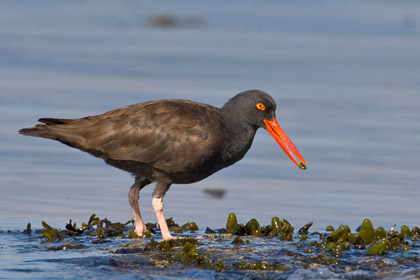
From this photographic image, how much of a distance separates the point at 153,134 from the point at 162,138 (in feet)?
0.31

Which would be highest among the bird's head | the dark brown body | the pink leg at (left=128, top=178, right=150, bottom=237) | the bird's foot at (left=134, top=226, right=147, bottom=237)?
the bird's head

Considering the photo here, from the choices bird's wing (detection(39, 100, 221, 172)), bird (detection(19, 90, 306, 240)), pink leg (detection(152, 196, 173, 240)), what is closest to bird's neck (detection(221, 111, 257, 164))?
bird (detection(19, 90, 306, 240))

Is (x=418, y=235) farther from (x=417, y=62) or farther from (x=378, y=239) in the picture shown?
A: (x=417, y=62)

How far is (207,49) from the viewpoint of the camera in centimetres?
1728

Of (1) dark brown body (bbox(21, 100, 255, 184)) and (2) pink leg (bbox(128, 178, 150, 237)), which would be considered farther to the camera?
(2) pink leg (bbox(128, 178, 150, 237))

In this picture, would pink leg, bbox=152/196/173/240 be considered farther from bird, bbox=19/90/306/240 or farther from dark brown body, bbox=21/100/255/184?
dark brown body, bbox=21/100/255/184

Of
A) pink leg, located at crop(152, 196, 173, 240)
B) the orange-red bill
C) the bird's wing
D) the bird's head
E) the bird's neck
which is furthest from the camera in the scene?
the orange-red bill

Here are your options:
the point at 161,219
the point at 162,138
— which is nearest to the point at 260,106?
the point at 162,138

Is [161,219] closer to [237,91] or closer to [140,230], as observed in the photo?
[140,230]

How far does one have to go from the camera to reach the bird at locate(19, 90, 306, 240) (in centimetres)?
979

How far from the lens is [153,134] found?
990 centimetres

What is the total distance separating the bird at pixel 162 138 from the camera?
9789mm

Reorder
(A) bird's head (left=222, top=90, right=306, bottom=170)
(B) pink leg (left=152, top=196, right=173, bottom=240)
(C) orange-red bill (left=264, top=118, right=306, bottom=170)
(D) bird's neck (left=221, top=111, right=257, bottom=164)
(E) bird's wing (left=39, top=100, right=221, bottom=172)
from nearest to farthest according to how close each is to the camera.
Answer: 1. (B) pink leg (left=152, top=196, right=173, bottom=240)
2. (E) bird's wing (left=39, top=100, right=221, bottom=172)
3. (D) bird's neck (left=221, top=111, right=257, bottom=164)
4. (A) bird's head (left=222, top=90, right=306, bottom=170)
5. (C) orange-red bill (left=264, top=118, right=306, bottom=170)

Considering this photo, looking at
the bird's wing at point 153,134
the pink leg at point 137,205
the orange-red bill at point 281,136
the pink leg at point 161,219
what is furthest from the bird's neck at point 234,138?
the pink leg at point 137,205
